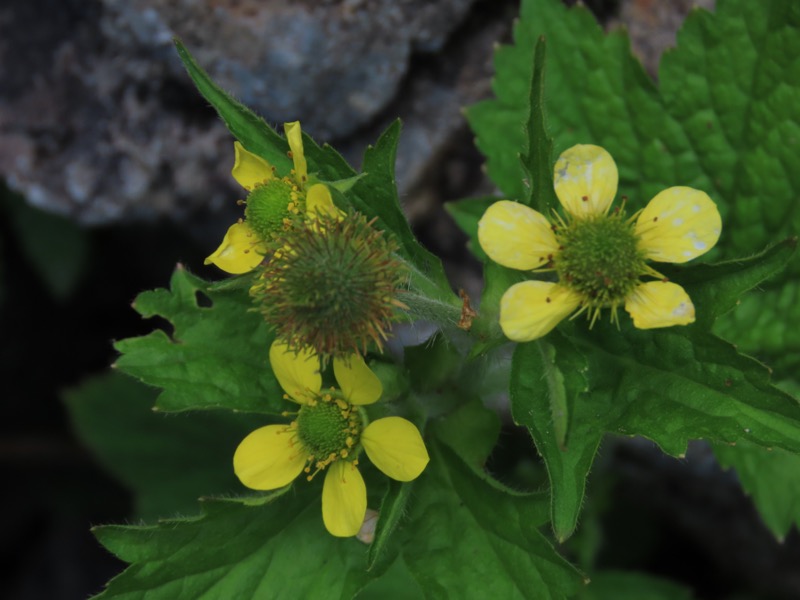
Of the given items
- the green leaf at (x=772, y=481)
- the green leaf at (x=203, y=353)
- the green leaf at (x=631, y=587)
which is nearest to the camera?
the green leaf at (x=203, y=353)

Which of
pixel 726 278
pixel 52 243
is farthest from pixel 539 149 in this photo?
pixel 52 243

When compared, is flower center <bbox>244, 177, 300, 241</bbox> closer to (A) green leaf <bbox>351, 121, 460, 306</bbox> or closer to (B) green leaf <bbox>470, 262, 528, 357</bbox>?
(A) green leaf <bbox>351, 121, 460, 306</bbox>

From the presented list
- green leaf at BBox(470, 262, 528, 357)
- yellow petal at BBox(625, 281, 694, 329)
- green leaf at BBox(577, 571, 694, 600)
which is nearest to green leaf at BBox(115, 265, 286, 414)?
green leaf at BBox(470, 262, 528, 357)

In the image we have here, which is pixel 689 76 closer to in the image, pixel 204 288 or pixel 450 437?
pixel 450 437

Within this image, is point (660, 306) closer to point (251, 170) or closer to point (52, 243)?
point (251, 170)

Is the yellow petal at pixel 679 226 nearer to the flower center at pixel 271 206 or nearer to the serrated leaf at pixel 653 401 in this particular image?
→ the serrated leaf at pixel 653 401

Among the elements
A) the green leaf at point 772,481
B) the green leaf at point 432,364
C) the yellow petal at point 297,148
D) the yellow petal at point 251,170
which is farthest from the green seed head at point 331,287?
the green leaf at point 772,481

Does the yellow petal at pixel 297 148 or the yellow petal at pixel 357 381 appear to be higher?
the yellow petal at pixel 297 148
